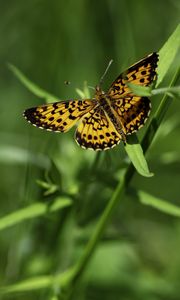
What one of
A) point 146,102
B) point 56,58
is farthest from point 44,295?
point 56,58

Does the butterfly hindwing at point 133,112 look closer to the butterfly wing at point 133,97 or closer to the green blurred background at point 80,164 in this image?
the butterfly wing at point 133,97

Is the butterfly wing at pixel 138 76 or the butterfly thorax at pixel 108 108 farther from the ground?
the butterfly wing at pixel 138 76

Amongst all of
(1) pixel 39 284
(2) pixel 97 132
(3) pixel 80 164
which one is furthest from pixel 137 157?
(3) pixel 80 164

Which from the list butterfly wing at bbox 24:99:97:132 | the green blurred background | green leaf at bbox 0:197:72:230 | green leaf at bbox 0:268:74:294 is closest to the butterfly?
butterfly wing at bbox 24:99:97:132

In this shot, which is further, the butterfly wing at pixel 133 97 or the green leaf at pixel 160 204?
the green leaf at pixel 160 204

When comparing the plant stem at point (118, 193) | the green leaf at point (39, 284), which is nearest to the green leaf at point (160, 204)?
the plant stem at point (118, 193)

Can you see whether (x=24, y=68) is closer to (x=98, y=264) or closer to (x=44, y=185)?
(x=98, y=264)
